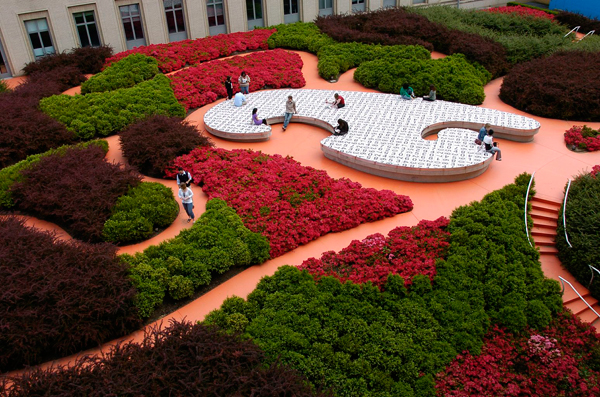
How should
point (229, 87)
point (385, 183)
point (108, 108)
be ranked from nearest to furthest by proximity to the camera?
1. point (385, 183)
2. point (108, 108)
3. point (229, 87)

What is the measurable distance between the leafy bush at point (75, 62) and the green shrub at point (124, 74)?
1745 mm

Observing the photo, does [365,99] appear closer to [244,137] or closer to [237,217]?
[244,137]

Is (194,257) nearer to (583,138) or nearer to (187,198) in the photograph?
(187,198)

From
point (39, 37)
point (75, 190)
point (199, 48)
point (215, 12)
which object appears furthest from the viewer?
point (215, 12)

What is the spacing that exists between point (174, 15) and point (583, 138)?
893 inches

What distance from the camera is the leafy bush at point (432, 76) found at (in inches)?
826

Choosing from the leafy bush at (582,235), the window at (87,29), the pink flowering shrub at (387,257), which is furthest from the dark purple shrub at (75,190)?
the window at (87,29)

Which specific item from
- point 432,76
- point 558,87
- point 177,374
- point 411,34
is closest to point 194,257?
point 177,374

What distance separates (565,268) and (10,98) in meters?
21.1

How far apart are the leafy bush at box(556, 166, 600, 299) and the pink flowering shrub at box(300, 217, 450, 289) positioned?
3228mm

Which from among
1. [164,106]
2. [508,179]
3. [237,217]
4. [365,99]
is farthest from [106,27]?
[508,179]

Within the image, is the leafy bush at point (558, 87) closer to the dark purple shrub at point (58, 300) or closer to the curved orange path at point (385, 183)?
the curved orange path at point (385, 183)

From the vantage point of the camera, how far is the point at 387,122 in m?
18.5

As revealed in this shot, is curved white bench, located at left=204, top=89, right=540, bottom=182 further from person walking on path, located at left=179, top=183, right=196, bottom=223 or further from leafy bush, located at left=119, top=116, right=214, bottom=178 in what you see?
person walking on path, located at left=179, top=183, right=196, bottom=223
